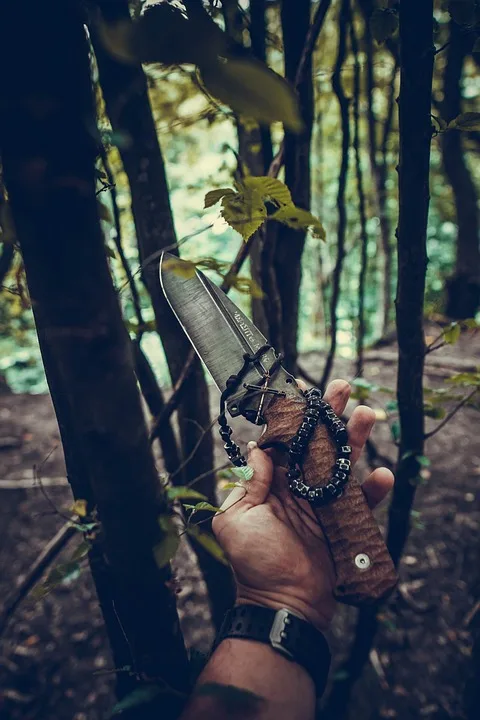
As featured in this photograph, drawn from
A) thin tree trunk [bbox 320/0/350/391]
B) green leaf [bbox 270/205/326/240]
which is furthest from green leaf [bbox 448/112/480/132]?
thin tree trunk [bbox 320/0/350/391]

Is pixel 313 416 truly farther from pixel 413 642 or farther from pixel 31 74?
pixel 413 642

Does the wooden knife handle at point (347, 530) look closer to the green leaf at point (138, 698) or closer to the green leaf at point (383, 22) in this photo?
the green leaf at point (138, 698)

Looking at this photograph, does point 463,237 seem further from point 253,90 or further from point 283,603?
point 253,90

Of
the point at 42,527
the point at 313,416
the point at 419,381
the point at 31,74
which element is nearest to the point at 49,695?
the point at 42,527

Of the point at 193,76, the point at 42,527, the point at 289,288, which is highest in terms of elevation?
the point at 193,76

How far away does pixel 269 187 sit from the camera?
1118 millimetres

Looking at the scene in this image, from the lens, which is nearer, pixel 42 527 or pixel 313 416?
pixel 313 416

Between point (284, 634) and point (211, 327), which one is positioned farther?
point (211, 327)

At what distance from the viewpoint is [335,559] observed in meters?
1.36

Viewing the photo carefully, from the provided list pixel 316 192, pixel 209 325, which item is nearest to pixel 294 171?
pixel 209 325

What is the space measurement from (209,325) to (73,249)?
800 millimetres

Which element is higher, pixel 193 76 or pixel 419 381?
pixel 193 76

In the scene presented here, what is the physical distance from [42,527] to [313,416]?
2741 millimetres

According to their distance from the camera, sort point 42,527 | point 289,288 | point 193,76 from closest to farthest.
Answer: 1. point 193,76
2. point 289,288
3. point 42,527
